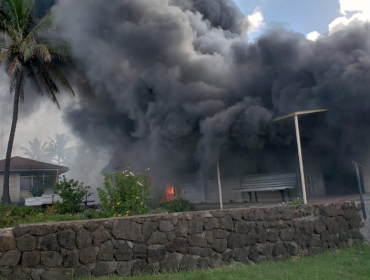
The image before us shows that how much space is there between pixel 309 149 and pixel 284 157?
1187 mm

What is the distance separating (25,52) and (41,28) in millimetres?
1580

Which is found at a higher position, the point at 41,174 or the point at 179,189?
the point at 41,174

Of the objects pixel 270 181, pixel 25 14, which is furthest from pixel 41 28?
pixel 270 181

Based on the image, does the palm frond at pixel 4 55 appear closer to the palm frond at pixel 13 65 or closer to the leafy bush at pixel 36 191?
the palm frond at pixel 13 65

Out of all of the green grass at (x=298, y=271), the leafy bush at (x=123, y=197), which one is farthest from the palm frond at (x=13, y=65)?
the green grass at (x=298, y=271)

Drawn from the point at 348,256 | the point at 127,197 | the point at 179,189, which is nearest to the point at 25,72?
the point at 179,189

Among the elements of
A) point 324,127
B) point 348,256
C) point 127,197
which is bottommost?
point 348,256

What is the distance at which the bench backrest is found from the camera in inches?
449

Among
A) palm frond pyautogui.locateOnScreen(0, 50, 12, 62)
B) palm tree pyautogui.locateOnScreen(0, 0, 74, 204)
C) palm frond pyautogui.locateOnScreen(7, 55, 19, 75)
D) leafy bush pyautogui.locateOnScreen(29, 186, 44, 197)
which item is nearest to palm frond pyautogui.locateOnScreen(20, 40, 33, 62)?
palm tree pyautogui.locateOnScreen(0, 0, 74, 204)

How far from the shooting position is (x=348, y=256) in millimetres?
5898

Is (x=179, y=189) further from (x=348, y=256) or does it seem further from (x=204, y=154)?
(x=348, y=256)

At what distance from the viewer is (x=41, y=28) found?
15.1m

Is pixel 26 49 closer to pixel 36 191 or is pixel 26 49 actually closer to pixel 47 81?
pixel 47 81

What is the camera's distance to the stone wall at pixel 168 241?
14.1ft
